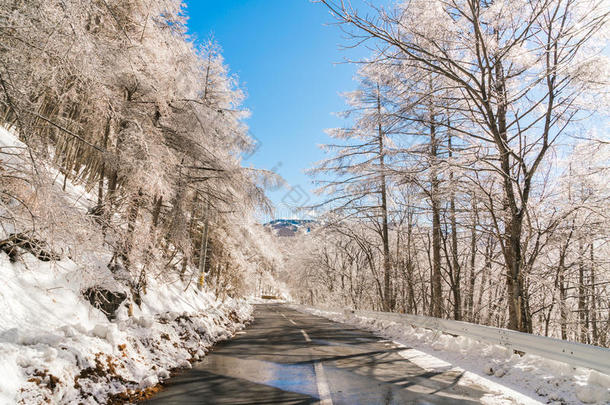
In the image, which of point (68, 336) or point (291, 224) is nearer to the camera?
point (68, 336)

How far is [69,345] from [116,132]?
5502 mm

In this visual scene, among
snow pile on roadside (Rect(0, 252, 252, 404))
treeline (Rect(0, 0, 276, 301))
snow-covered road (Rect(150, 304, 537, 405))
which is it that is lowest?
snow-covered road (Rect(150, 304, 537, 405))

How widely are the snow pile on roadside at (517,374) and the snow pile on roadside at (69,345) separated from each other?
4723 millimetres

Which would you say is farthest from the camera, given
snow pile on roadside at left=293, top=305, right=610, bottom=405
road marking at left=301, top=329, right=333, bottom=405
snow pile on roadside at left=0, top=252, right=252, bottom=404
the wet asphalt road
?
snow pile on roadside at left=293, top=305, right=610, bottom=405

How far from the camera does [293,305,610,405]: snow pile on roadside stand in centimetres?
420

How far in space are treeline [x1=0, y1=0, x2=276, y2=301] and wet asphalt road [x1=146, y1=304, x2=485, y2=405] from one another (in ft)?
7.76

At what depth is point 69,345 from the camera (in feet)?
12.5

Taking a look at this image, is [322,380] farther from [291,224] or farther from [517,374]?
[291,224]

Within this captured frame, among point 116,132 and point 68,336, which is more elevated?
point 116,132

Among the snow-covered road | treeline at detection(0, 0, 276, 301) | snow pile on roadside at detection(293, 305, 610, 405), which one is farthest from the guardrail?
treeline at detection(0, 0, 276, 301)

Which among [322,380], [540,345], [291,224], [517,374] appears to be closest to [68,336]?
[322,380]

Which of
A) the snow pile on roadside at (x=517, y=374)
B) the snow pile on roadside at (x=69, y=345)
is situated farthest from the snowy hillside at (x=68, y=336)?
the snow pile on roadside at (x=517, y=374)

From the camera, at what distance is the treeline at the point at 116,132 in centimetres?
321

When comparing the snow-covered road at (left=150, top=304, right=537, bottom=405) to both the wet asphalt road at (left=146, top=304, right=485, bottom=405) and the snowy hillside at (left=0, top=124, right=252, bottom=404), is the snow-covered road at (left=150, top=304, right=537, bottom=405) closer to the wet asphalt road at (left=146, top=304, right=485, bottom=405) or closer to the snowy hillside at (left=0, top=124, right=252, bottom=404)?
the wet asphalt road at (left=146, top=304, right=485, bottom=405)
